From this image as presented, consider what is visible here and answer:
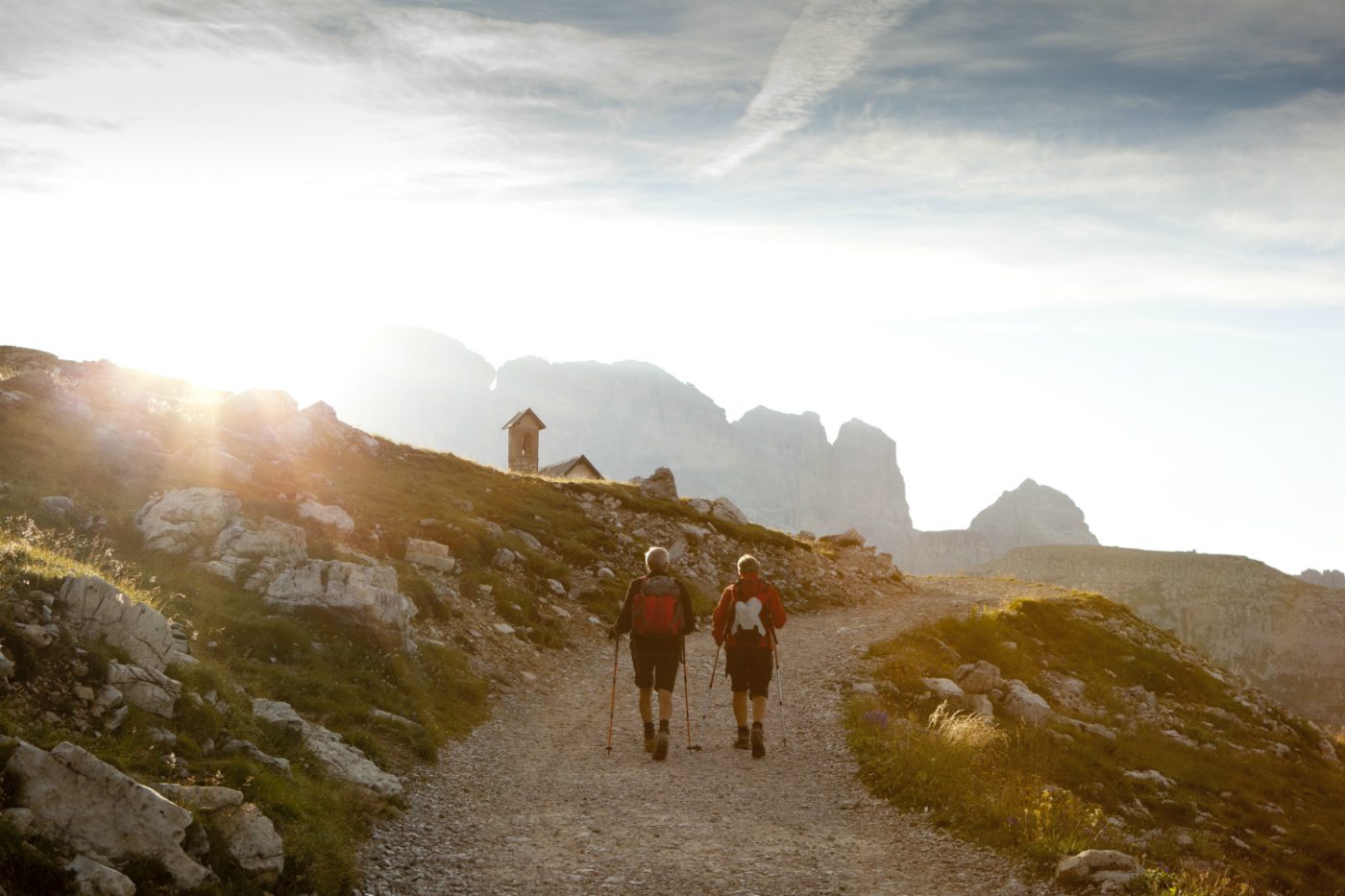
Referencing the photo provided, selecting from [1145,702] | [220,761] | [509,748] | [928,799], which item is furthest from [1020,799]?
[1145,702]

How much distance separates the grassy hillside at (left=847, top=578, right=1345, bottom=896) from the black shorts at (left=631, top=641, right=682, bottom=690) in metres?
3.57

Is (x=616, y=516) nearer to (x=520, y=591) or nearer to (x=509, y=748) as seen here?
(x=520, y=591)

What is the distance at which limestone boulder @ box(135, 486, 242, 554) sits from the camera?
1656 centimetres

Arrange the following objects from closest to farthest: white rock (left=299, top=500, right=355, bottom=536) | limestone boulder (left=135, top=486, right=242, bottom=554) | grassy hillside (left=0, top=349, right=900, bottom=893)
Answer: grassy hillside (left=0, top=349, right=900, bottom=893) → limestone boulder (left=135, top=486, right=242, bottom=554) → white rock (left=299, top=500, right=355, bottom=536)

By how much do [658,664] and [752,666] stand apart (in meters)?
1.66

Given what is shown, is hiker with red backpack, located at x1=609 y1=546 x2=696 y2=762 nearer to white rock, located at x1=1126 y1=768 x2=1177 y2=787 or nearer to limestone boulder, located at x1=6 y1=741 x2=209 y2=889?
limestone boulder, located at x1=6 y1=741 x2=209 y2=889

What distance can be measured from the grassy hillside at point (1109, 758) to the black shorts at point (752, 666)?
2077 mm

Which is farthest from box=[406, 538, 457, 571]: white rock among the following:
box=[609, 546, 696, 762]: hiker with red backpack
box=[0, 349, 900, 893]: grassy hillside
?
box=[609, 546, 696, 762]: hiker with red backpack

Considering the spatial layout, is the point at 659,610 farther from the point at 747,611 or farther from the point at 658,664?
the point at 747,611

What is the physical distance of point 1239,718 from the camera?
2847cm

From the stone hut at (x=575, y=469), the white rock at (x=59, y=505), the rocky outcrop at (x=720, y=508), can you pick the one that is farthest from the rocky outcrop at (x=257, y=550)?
the stone hut at (x=575, y=469)

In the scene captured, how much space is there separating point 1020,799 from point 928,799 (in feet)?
4.11

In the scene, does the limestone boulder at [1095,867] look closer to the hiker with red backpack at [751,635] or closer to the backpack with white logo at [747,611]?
the hiker with red backpack at [751,635]

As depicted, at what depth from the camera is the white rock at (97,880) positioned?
6.43m
